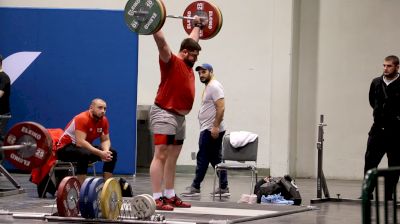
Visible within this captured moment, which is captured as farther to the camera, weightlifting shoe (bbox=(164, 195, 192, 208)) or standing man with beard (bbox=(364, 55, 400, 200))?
standing man with beard (bbox=(364, 55, 400, 200))

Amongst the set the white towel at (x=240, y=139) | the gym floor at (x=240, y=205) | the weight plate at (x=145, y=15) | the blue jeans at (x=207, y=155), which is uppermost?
the weight plate at (x=145, y=15)

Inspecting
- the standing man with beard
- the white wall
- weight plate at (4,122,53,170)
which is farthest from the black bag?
the white wall

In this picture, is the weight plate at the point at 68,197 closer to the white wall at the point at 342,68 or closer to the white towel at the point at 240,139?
the white towel at the point at 240,139

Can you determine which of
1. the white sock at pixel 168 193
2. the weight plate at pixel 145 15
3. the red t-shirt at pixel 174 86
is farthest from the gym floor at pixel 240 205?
the weight plate at pixel 145 15

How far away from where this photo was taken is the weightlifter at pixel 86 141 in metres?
8.57

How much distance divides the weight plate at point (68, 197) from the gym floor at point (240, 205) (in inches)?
7.6

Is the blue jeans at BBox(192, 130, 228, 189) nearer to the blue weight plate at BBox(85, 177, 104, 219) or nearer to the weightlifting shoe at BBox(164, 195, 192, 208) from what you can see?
the weightlifting shoe at BBox(164, 195, 192, 208)

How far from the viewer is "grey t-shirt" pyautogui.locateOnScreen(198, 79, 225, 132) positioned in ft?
30.5

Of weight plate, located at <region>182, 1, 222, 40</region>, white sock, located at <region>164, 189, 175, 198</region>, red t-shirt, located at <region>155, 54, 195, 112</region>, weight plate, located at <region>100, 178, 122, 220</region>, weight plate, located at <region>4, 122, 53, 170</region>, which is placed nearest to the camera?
weight plate, located at <region>4, 122, 53, 170</region>

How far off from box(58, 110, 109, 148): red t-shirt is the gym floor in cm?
64

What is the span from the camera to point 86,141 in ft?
28.4

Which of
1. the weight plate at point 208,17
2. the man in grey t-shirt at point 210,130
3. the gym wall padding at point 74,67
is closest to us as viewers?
the weight plate at point 208,17

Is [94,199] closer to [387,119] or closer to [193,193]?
[193,193]

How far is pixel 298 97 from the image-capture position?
12.5 metres
